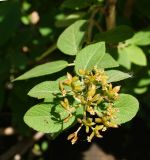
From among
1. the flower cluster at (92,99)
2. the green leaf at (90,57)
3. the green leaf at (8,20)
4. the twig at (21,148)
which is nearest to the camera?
the flower cluster at (92,99)

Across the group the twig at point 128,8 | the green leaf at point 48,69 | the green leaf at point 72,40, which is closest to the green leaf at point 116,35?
the green leaf at point 72,40

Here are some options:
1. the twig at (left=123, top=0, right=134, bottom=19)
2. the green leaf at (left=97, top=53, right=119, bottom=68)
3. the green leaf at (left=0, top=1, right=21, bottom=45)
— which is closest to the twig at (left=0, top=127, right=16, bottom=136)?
the green leaf at (left=0, top=1, right=21, bottom=45)

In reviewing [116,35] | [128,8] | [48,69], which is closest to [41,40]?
[128,8]

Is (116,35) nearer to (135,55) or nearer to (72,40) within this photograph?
(72,40)

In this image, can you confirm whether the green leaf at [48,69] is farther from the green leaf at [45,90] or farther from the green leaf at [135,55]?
the green leaf at [135,55]

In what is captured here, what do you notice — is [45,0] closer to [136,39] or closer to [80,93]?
[136,39]

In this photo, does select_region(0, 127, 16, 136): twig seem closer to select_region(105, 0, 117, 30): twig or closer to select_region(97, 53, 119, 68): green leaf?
select_region(105, 0, 117, 30): twig
